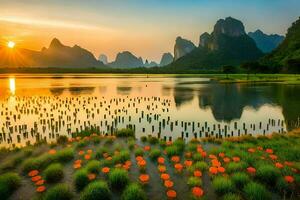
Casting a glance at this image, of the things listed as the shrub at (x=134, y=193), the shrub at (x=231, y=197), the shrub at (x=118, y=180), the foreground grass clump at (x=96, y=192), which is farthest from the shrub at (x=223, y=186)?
the foreground grass clump at (x=96, y=192)

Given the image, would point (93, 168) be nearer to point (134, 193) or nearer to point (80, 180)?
point (80, 180)

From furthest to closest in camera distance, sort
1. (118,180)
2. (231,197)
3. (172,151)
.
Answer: (172,151), (118,180), (231,197)

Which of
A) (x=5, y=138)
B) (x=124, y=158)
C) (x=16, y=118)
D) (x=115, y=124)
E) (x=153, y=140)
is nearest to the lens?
(x=124, y=158)

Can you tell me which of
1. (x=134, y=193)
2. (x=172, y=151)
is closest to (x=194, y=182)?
(x=134, y=193)

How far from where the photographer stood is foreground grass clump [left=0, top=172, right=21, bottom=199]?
10.7 m

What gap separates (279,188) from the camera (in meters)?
10.8

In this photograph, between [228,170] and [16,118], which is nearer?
[228,170]

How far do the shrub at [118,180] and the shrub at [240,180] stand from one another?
492 centimetres

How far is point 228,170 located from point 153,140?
795cm

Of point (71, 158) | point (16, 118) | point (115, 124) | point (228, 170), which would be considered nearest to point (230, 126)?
point (115, 124)

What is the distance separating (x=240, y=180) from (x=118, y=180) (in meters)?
5.53

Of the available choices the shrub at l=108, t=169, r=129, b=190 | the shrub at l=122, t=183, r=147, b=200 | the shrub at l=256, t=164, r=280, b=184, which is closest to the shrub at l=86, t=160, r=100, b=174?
the shrub at l=108, t=169, r=129, b=190

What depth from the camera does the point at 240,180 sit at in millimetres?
11102

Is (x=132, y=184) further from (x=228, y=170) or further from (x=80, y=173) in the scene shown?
(x=228, y=170)
